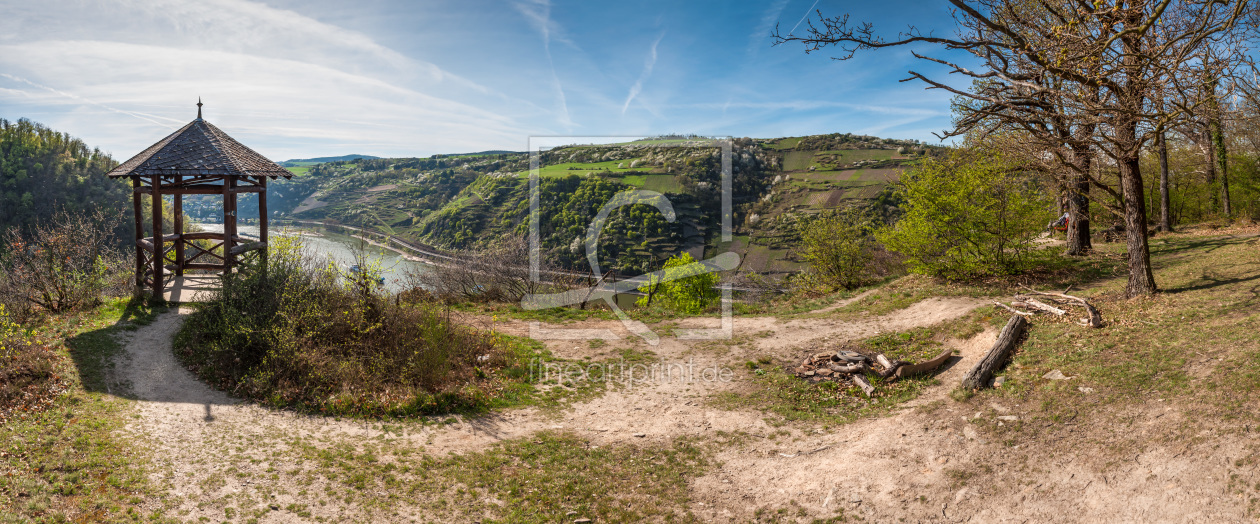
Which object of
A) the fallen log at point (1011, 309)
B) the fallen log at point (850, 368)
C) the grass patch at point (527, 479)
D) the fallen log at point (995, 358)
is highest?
the fallen log at point (1011, 309)

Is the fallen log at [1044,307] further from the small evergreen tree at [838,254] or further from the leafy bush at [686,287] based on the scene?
the leafy bush at [686,287]

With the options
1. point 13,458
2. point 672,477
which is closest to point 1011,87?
point 672,477

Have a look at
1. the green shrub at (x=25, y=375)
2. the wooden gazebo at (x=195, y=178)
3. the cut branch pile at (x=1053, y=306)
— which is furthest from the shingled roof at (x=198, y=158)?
the cut branch pile at (x=1053, y=306)

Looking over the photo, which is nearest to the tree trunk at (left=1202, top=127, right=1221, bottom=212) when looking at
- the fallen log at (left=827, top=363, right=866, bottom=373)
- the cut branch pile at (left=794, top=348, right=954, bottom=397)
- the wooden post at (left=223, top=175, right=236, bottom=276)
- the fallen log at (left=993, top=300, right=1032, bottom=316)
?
the fallen log at (left=993, top=300, right=1032, bottom=316)

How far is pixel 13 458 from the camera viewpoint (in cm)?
636

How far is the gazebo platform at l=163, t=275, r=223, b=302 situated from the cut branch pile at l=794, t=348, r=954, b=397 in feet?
42.4

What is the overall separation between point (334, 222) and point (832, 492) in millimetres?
108506

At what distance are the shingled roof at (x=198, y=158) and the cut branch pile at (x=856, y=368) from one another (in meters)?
13.4

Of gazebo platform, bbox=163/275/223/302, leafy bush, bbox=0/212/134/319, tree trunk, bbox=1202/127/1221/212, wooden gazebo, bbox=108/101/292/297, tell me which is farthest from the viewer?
tree trunk, bbox=1202/127/1221/212

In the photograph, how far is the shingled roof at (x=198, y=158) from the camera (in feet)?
41.3

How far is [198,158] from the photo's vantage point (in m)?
12.9

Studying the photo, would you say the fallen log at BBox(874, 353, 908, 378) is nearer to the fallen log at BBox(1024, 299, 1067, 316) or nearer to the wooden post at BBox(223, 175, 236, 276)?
the fallen log at BBox(1024, 299, 1067, 316)

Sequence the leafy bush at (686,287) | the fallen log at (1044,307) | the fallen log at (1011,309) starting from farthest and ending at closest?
the leafy bush at (686,287) → the fallen log at (1011,309) → the fallen log at (1044,307)

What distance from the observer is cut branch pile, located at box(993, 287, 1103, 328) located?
9.97m
